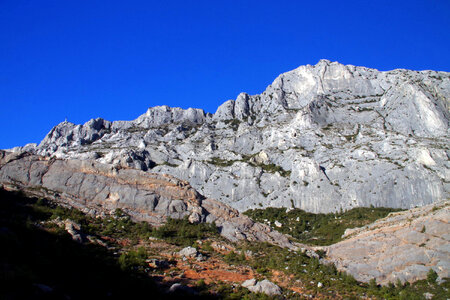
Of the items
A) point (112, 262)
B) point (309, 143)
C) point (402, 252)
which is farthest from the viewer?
point (309, 143)

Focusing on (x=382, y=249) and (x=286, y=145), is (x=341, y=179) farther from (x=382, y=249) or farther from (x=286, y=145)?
(x=382, y=249)

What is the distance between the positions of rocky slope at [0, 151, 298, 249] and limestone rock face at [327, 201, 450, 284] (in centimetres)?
719

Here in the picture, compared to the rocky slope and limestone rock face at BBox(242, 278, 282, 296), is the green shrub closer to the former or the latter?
the rocky slope

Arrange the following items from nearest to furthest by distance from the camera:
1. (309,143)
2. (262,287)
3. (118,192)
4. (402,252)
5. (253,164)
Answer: (262,287) → (402,252) → (118,192) → (309,143) → (253,164)

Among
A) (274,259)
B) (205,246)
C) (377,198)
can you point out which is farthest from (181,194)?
(377,198)

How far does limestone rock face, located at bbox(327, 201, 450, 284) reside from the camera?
25.4 metres

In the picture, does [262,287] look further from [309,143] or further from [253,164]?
[309,143]

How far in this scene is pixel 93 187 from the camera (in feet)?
118

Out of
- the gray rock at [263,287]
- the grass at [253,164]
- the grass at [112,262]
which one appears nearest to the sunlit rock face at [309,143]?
the grass at [253,164]

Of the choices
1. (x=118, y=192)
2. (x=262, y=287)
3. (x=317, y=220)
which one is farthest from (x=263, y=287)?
(x=317, y=220)

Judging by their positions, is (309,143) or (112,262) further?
(309,143)

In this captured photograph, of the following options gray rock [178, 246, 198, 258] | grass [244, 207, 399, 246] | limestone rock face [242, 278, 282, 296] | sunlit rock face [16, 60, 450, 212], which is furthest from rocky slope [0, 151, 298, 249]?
sunlit rock face [16, 60, 450, 212]

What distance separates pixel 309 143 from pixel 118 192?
72499 millimetres

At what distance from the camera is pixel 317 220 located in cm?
7325
